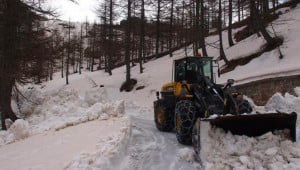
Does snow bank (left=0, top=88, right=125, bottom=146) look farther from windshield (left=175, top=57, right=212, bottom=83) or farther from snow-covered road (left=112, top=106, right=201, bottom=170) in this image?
windshield (left=175, top=57, right=212, bottom=83)

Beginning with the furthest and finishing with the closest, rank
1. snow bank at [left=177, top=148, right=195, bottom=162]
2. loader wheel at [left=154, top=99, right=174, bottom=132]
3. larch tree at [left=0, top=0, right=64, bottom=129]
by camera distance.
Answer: larch tree at [left=0, top=0, right=64, bottom=129] → loader wheel at [left=154, top=99, right=174, bottom=132] → snow bank at [left=177, top=148, right=195, bottom=162]

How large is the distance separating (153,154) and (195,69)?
3.12 m

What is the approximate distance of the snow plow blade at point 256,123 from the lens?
6.44 metres

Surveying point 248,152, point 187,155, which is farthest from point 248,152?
point 187,155

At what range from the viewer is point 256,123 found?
21.8 feet

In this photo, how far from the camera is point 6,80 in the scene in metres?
13.4

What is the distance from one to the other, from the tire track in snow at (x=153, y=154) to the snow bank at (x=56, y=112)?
2.45 meters

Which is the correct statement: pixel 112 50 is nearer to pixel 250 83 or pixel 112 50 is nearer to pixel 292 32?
pixel 292 32

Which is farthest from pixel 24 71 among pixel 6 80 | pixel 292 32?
pixel 292 32

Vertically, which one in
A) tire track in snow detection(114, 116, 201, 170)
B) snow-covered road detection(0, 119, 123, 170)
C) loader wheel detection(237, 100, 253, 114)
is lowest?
tire track in snow detection(114, 116, 201, 170)

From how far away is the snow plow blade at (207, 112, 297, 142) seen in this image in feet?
21.1

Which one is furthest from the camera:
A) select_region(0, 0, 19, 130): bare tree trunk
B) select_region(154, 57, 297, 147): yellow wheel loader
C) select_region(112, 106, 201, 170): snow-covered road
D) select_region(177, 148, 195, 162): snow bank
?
select_region(0, 0, 19, 130): bare tree trunk

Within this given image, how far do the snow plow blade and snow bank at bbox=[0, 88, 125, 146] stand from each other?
5.38 metres

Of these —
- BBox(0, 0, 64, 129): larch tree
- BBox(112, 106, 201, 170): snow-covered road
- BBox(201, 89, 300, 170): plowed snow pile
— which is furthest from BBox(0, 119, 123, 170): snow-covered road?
BBox(0, 0, 64, 129): larch tree
